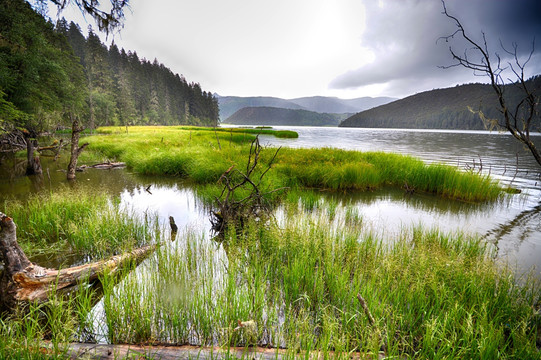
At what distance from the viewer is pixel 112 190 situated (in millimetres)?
11070

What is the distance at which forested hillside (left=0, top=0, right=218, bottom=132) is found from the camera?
15.0m

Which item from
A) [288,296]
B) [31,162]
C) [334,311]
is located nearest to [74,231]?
[288,296]

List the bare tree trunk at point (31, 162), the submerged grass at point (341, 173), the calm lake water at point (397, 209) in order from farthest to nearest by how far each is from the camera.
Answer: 1. the bare tree trunk at point (31, 162)
2. the submerged grass at point (341, 173)
3. the calm lake water at point (397, 209)

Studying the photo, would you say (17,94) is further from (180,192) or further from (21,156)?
(180,192)

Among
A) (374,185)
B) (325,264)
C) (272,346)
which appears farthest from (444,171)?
(272,346)

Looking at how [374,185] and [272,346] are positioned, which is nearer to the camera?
[272,346]

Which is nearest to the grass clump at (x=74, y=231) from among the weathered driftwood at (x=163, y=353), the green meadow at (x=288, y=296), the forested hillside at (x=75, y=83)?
the green meadow at (x=288, y=296)

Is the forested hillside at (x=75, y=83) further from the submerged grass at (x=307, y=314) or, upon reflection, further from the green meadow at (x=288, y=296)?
the submerged grass at (x=307, y=314)

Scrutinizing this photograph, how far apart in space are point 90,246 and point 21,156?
20.9 m

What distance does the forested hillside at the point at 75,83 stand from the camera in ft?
49.4

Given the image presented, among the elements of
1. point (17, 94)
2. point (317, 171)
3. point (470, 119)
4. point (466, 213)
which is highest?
point (470, 119)

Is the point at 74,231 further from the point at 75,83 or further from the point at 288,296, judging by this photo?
the point at 75,83

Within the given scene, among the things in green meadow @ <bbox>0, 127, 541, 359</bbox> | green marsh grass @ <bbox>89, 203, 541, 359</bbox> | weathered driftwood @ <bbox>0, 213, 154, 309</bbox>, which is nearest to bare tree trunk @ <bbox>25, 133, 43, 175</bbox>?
green meadow @ <bbox>0, 127, 541, 359</bbox>

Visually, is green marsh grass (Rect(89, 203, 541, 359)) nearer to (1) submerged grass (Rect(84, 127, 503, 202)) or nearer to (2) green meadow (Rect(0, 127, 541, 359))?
(2) green meadow (Rect(0, 127, 541, 359))
